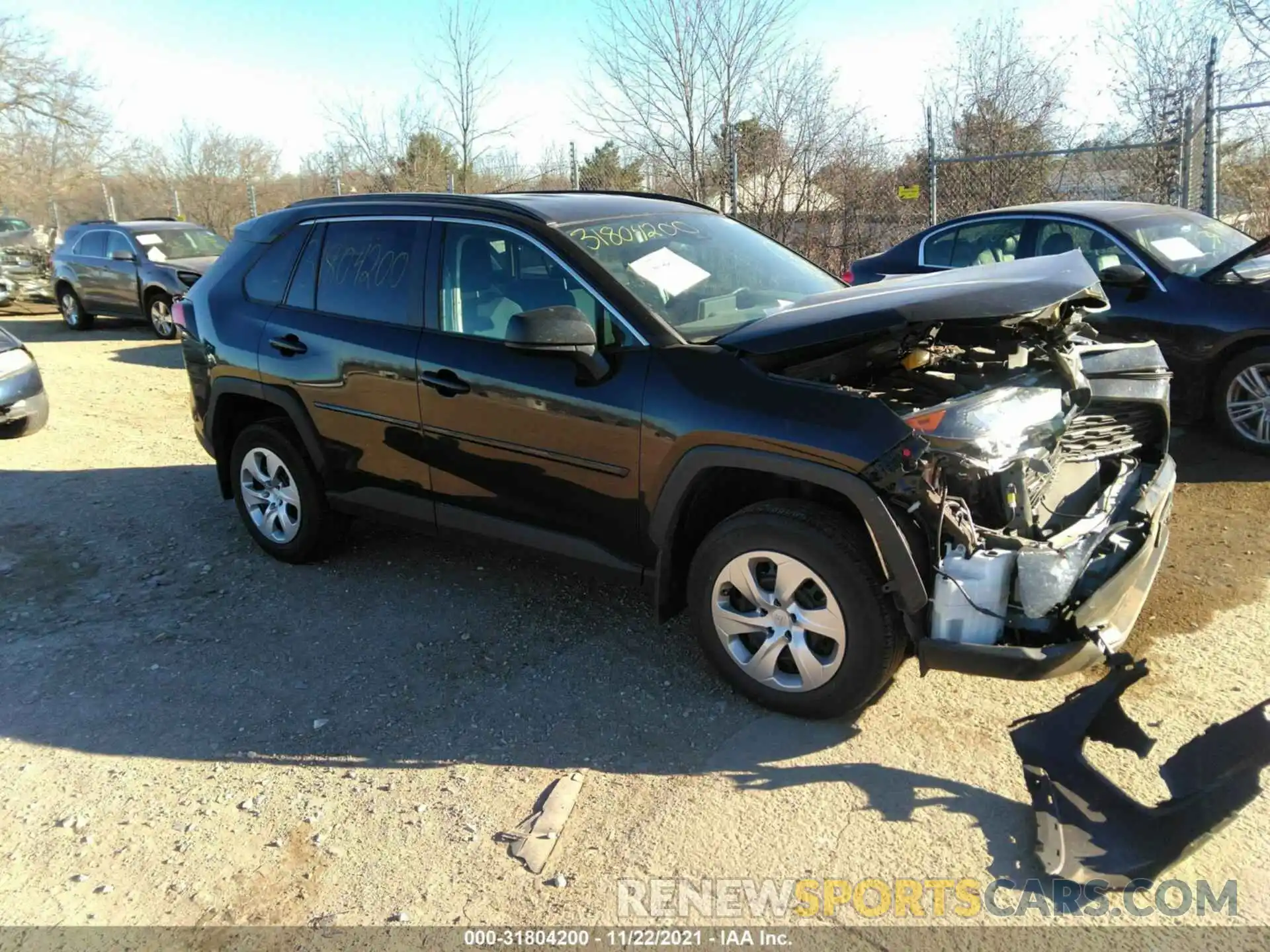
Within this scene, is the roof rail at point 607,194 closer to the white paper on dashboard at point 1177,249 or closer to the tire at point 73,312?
A: the white paper on dashboard at point 1177,249

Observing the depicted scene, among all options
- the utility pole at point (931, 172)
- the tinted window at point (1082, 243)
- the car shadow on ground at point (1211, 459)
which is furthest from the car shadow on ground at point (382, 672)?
the utility pole at point (931, 172)

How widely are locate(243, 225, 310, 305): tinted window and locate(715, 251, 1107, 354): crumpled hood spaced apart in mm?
2549

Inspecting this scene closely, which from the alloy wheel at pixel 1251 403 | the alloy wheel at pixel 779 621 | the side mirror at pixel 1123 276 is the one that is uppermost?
the side mirror at pixel 1123 276

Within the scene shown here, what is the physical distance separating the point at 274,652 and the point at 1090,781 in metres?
3.28

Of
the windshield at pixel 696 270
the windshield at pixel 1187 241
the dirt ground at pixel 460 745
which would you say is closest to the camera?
the dirt ground at pixel 460 745

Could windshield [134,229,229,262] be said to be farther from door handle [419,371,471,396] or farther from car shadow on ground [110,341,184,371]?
door handle [419,371,471,396]

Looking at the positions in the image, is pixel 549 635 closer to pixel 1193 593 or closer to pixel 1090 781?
pixel 1090 781

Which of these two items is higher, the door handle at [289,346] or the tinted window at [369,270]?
the tinted window at [369,270]

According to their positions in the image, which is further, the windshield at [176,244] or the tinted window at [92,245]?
the tinted window at [92,245]

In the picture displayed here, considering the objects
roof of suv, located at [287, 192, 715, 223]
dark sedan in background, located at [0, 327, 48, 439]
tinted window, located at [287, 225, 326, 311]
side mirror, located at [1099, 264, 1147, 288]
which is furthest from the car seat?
dark sedan in background, located at [0, 327, 48, 439]

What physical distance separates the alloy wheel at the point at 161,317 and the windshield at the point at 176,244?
0.63 m

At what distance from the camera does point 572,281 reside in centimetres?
373

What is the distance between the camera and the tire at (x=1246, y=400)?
228 inches

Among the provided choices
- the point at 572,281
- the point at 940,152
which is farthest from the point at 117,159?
the point at 572,281
